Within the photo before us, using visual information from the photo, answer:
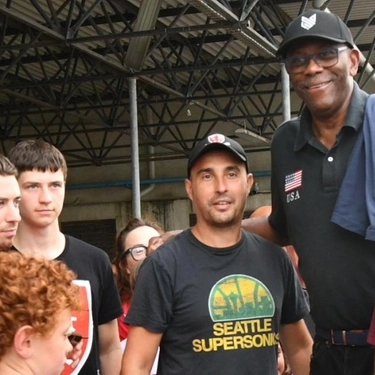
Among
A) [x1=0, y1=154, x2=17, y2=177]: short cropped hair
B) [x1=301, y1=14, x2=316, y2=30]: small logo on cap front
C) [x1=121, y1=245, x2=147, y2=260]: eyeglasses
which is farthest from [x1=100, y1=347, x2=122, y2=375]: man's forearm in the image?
[x1=301, y1=14, x2=316, y2=30]: small logo on cap front

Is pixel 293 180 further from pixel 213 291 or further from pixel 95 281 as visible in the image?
pixel 95 281

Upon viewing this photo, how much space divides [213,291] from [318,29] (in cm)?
95

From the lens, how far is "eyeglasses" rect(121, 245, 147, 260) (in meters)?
4.61

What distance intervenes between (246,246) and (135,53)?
10345 millimetres

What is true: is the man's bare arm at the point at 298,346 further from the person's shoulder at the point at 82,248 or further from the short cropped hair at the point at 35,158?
the short cropped hair at the point at 35,158

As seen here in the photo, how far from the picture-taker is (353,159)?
9.02 feet

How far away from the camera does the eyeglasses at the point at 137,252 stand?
4.61 m

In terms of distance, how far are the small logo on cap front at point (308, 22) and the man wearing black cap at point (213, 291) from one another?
19.2 inches

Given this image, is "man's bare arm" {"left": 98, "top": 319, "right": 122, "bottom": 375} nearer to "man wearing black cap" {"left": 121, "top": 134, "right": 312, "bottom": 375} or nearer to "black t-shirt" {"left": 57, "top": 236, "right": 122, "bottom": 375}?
"black t-shirt" {"left": 57, "top": 236, "right": 122, "bottom": 375}

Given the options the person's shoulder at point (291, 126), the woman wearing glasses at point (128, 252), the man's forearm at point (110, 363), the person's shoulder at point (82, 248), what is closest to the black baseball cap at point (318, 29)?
the person's shoulder at point (291, 126)

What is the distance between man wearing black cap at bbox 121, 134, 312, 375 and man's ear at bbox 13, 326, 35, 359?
74cm

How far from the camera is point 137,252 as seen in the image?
464cm

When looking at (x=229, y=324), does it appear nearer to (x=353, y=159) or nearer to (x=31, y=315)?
(x=353, y=159)

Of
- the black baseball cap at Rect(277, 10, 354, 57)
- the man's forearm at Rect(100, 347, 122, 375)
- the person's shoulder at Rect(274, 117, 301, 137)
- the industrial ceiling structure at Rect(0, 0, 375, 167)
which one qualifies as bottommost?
the man's forearm at Rect(100, 347, 122, 375)
